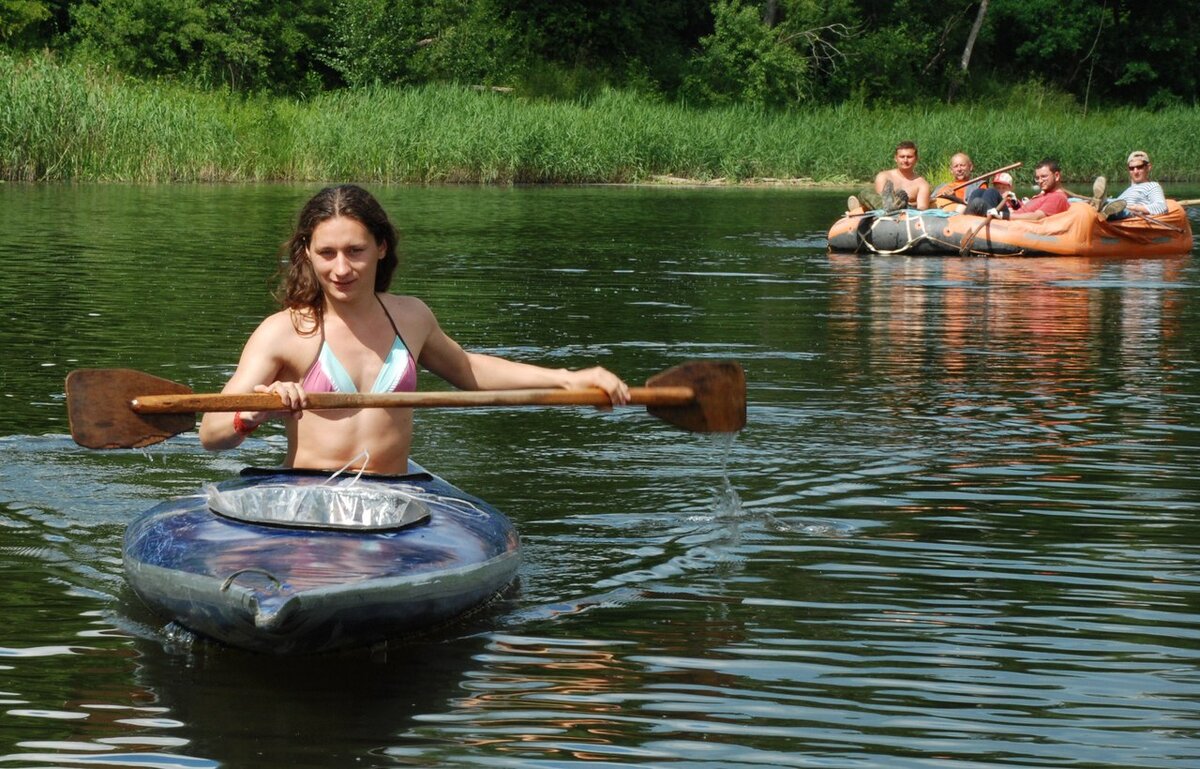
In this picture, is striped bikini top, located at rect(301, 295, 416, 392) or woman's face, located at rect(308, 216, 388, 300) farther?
striped bikini top, located at rect(301, 295, 416, 392)

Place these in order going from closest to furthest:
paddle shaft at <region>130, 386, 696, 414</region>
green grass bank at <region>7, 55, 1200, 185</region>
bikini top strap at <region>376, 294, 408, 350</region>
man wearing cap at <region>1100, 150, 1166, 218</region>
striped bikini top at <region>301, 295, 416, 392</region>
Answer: paddle shaft at <region>130, 386, 696, 414</region> → striped bikini top at <region>301, 295, 416, 392</region> → bikini top strap at <region>376, 294, 408, 350</region> → man wearing cap at <region>1100, 150, 1166, 218</region> → green grass bank at <region>7, 55, 1200, 185</region>

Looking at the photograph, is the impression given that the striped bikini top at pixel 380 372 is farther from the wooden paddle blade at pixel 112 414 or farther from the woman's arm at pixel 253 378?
the wooden paddle blade at pixel 112 414

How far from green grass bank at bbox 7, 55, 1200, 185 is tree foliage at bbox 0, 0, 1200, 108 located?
11.2ft

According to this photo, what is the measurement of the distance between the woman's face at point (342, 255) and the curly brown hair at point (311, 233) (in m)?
0.02

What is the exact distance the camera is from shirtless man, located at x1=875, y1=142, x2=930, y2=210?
1889 cm

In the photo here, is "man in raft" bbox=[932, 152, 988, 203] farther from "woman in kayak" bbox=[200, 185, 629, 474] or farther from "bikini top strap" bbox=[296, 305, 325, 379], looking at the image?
"bikini top strap" bbox=[296, 305, 325, 379]

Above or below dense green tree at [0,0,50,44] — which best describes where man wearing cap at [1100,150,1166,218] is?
below

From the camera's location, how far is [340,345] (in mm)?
5398

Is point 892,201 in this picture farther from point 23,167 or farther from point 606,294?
point 23,167

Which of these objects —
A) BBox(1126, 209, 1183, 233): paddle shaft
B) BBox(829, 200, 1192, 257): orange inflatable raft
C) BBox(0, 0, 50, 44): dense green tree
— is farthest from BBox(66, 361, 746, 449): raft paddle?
BBox(0, 0, 50, 44): dense green tree

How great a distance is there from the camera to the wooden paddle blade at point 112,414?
17.4 ft

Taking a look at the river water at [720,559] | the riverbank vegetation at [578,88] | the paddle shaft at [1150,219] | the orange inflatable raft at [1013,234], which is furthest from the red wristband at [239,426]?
the riverbank vegetation at [578,88]

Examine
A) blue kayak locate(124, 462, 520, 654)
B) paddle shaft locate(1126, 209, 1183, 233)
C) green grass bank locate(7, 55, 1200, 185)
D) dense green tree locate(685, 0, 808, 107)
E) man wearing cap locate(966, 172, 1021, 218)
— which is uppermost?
dense green tree locate(685, 0, 808, 107)

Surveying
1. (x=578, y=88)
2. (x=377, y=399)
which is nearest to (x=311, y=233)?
(x=377, y=399)
